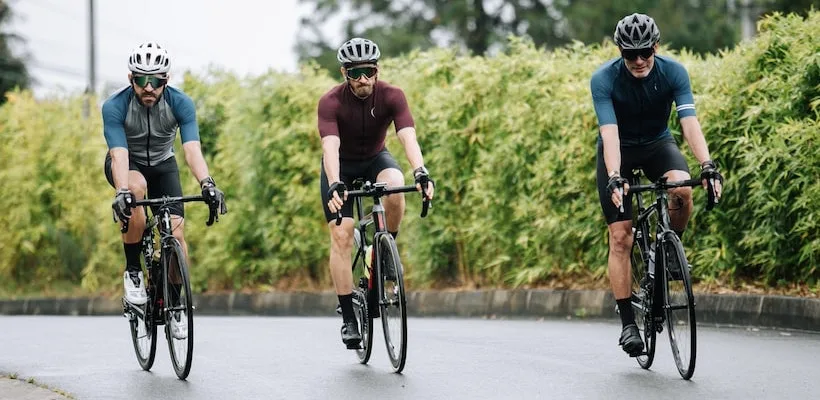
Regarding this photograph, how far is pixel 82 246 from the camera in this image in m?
21.0

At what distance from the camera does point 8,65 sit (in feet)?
149

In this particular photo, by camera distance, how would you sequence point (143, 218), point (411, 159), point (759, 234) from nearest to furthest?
point (411, 159), point (143, 218), point (759, 234)

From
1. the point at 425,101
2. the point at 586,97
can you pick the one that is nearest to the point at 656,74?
the point at 586,97

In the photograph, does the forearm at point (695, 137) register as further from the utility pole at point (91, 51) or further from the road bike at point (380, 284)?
the utility pole at point (91, 51)

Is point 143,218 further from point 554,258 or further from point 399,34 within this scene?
point 399,34

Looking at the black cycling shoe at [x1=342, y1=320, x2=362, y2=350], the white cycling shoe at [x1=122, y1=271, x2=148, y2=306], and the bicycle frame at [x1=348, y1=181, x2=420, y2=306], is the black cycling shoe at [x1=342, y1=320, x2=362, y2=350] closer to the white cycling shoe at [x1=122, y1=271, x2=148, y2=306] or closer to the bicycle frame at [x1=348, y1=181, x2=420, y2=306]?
the bicycle frame at [x1=348, y1=181, x2=420, y2=306]

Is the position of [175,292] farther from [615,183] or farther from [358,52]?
[615,183]

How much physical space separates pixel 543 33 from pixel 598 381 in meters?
→ 30.3

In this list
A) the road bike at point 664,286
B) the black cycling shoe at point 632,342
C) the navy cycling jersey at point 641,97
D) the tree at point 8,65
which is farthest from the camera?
the tree at point 8,65

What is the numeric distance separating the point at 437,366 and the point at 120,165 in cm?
246

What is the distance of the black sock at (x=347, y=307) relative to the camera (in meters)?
9.26

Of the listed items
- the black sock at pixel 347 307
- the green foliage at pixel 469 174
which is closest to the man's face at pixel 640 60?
the black sock at pixel 347 307

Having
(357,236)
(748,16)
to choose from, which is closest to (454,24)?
(748,16)

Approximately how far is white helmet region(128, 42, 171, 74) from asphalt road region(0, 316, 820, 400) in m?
2.00
